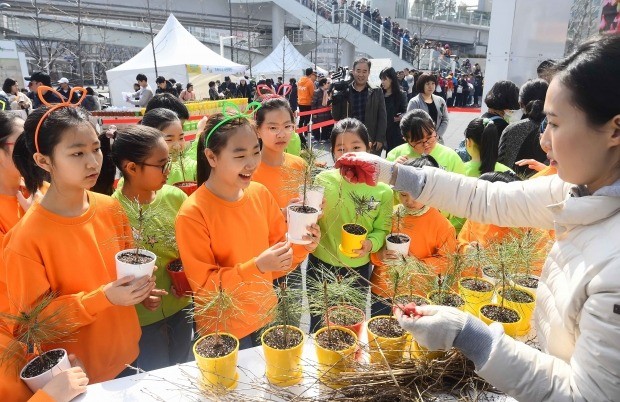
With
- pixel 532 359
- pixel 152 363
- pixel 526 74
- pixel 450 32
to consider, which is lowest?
pixel 152 363

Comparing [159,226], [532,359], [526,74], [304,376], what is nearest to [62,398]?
[304,376]

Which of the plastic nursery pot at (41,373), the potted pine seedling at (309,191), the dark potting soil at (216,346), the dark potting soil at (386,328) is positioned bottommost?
the plastic nursery pot at (41,373)

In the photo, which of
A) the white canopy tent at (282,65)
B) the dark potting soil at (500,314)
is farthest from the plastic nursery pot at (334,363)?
the white canopy tent at (282,65)

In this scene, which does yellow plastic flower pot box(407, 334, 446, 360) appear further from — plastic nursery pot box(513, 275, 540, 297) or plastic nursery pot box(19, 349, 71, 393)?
plastic nursery pot box(19, 349, 71, 393)

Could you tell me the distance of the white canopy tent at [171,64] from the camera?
12344 mm

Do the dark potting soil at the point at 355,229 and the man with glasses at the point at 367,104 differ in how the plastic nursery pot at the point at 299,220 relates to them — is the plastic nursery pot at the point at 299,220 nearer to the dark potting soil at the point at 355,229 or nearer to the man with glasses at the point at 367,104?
the dark potting soil at the point at 355,229

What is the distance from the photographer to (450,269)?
144cm

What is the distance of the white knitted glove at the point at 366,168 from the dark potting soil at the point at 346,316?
1.77ft

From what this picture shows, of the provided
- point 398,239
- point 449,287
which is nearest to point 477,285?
point 449,287

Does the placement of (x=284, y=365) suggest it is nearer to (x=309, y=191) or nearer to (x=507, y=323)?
(x=507, y=323)

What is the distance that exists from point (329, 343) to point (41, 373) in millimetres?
816

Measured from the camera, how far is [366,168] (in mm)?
1611

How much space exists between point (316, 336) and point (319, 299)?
0.11 meters

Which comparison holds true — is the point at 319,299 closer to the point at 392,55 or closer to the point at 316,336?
the point at 316,336
